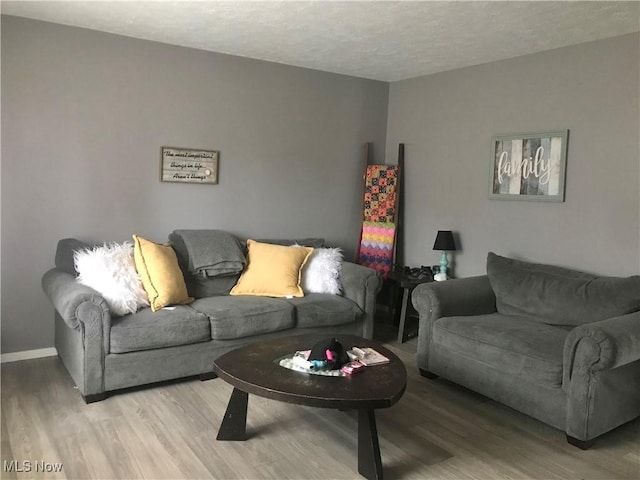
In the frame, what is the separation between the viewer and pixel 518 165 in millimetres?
4156

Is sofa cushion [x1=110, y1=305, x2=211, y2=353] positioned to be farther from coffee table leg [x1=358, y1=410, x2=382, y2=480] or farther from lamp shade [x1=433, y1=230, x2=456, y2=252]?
lamp shade [x1=433, y1=230, x2=456, y2=252]

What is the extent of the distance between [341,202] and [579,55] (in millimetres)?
2319

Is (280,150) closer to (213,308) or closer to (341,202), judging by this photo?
(341,202)

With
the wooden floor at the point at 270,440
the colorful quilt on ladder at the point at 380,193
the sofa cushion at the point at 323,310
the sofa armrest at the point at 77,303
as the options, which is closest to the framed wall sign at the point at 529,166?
the colorful quilt on ladder at the point at 380,193

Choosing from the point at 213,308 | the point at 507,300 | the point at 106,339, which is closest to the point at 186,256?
the point at 213,308

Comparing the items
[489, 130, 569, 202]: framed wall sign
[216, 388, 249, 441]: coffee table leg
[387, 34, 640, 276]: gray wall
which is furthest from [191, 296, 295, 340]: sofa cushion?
[489, 130, 569, 202]: framed wall sign

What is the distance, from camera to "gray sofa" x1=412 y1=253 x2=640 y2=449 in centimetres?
275

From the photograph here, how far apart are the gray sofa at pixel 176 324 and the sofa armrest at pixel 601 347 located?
64.1 inches

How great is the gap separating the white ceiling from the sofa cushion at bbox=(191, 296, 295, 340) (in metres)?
1.87

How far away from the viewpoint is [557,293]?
3.49m

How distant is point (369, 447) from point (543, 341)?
1.27 meters

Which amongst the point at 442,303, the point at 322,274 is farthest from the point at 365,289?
the point at 442,303

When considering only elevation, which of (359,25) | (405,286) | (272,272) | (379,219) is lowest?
(405,286)

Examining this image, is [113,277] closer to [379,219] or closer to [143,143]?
[143,143]
